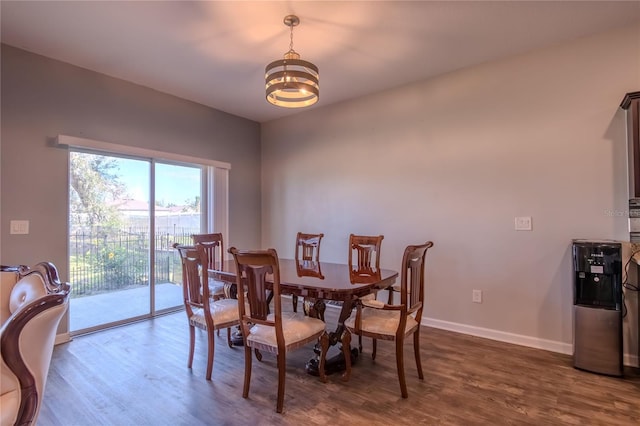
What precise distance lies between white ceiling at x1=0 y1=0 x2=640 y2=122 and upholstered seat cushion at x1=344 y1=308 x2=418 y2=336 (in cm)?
224

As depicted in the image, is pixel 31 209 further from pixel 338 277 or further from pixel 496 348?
pixel 496 348

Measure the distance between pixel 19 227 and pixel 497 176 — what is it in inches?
175

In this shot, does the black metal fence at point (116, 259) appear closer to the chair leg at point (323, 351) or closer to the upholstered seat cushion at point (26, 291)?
the upholstered seat cushion at point (26, 291)

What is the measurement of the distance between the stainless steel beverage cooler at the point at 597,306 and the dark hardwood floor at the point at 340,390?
14cm

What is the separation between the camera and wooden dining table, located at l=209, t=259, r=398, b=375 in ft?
6.97

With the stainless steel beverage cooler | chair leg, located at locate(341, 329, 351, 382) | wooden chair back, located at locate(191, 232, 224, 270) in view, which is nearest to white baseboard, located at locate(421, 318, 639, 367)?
the stainless steel beverage cooler

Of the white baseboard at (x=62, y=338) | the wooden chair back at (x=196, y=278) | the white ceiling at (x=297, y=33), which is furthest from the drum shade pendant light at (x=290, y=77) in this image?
the white baseboard at (x=62, y=338)

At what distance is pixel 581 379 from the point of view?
2.37 metres

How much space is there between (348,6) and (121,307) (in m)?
3.78

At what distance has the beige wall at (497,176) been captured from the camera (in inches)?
107

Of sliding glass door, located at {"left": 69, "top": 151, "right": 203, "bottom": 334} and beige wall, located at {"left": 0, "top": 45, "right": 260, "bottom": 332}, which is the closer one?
beige wall, located at {"left": 0, "top": 45, "right": 260, "bottom": 332}

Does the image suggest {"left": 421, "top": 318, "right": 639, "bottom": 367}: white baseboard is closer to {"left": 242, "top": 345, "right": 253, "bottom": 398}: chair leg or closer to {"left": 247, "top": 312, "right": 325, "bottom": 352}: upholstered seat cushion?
{"left": 247, "top": 312, "right": 325, "bottom": 352}: upholstered seat cushion

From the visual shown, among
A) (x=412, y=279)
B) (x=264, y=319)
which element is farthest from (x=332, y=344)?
(x=412, y=279)

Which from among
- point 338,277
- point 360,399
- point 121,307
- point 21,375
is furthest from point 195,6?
point 121,307
